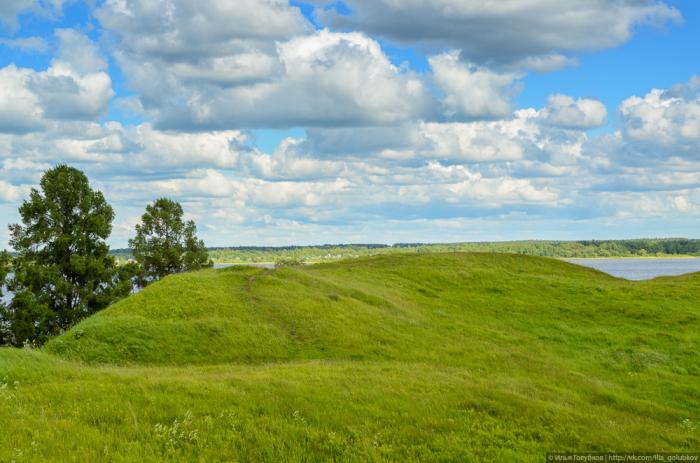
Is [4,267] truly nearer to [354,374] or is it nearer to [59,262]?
[59,262]

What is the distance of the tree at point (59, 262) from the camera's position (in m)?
47.2

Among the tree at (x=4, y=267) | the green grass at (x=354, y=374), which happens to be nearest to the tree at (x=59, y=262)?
the tree at (x=4, y=267)

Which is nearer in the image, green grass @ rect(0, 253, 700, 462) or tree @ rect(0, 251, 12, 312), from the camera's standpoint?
green grass @ rect(0, 253, 700, 462)

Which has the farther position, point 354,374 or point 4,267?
point 4,267

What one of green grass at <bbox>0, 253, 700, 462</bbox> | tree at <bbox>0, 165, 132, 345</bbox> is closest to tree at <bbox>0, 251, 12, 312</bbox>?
tree at <bbox>0, 165, 132, 345</bbox>

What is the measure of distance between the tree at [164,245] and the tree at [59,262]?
18.5 meters

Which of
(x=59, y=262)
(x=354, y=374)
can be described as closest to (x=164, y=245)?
(x=59, y=262)

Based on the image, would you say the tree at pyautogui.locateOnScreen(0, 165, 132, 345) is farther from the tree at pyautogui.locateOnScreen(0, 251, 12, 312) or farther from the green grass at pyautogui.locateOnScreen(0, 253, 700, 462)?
the green grass at pyautogui.locateOnScreen(0, 253, 700, 462)

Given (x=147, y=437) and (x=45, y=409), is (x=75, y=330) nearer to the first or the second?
(x=45, y=409)

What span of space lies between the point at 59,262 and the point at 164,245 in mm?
21901

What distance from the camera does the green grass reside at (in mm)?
12945

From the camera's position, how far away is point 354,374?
19.4 metres

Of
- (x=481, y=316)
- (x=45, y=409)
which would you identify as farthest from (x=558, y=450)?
(x=481, y=316)

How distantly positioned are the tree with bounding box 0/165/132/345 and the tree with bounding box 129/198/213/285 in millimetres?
18463
